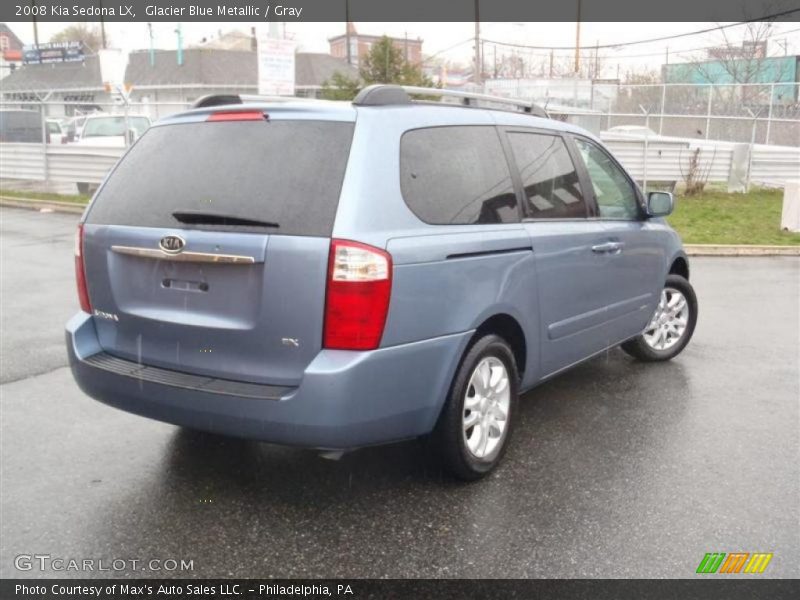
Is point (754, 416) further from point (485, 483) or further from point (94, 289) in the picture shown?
point (94, 289)

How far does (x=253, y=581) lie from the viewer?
2.98 m

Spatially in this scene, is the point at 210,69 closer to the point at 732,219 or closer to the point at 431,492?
the point at 732,219

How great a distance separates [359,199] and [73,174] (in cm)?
1660

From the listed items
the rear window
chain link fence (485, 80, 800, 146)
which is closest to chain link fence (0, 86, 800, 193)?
chain link fence (485, 80, 800, 146)

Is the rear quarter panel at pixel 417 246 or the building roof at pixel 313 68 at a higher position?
the building roof at pixel 313 68

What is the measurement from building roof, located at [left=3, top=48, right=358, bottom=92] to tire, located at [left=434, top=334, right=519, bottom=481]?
4432 centimetres

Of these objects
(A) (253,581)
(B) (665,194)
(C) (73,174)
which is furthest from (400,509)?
(C) (73,174)

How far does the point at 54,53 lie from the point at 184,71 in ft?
79.0

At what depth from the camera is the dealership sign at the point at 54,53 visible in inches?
2554

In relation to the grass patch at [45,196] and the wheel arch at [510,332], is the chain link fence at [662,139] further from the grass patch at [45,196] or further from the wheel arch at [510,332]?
the wheel arch at [510,332]

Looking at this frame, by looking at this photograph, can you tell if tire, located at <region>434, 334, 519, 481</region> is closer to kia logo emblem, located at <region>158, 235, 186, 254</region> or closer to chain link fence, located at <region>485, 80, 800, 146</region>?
kia logo emblem, located at <region>158, 235, 186, 254</region>

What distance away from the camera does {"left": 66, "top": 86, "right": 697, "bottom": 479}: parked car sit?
10.4ft

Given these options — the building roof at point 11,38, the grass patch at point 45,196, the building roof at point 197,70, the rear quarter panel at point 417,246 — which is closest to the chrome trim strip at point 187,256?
the rear quarter panel at point 417,246

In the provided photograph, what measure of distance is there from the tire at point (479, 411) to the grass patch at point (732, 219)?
8824 mm
